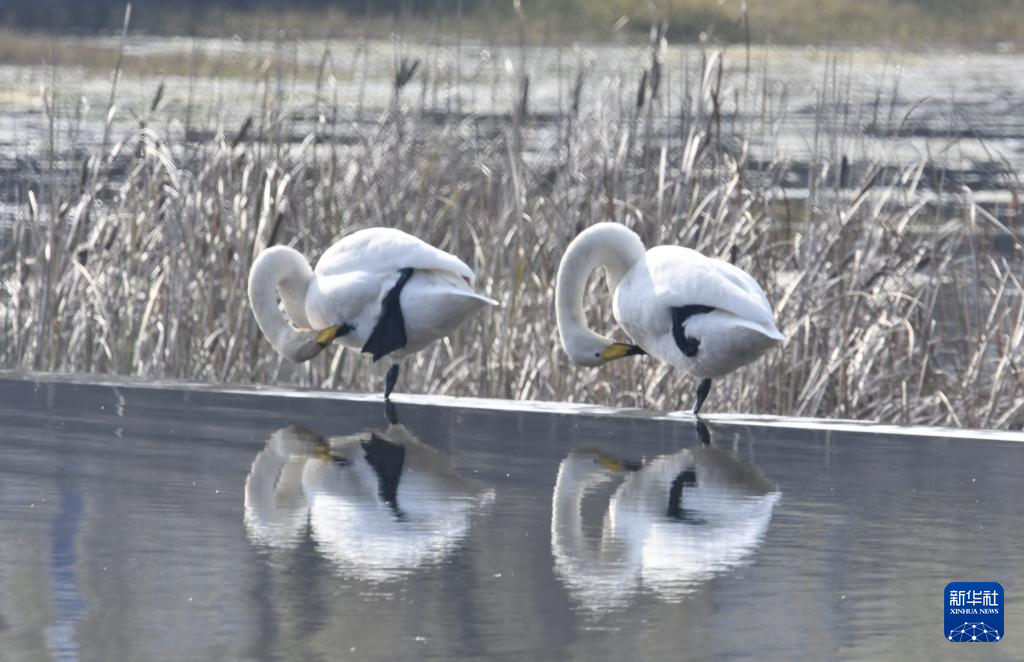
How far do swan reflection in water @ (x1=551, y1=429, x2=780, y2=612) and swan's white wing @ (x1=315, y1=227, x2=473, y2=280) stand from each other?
1445mm

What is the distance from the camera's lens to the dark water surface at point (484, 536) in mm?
1921

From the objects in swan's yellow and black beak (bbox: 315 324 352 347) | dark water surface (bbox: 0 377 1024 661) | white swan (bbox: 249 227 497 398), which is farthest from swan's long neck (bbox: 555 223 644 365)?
dark water surface (bbox: 0 377 1024 661)

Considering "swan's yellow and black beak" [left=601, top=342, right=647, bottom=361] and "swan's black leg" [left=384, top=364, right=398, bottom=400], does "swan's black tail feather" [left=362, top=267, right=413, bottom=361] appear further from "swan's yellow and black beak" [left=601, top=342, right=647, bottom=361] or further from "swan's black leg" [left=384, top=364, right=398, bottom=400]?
"swan's yellow and black beak" [left=601, top=342, right=647, bottom=361]

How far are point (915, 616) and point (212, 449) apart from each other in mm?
1516

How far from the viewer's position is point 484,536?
8.04 ft

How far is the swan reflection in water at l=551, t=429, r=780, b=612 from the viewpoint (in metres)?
2.20

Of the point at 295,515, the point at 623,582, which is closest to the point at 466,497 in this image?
the point at 295,515

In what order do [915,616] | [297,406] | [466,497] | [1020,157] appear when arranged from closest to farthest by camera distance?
[915,616] < [466,497] < [297,406] < [1020,157]

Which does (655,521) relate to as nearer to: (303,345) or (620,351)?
(620,351)

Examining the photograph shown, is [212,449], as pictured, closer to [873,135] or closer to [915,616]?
[915,616]

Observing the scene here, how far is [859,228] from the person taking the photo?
6.25 metres

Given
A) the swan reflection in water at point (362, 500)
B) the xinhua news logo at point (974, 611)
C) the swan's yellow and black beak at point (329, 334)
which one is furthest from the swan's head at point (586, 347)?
the xinhua news logo at point (974, 611)

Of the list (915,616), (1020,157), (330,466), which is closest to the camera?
(915,616)

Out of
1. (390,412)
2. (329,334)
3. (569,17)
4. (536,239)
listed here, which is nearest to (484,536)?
A: (390,412)
